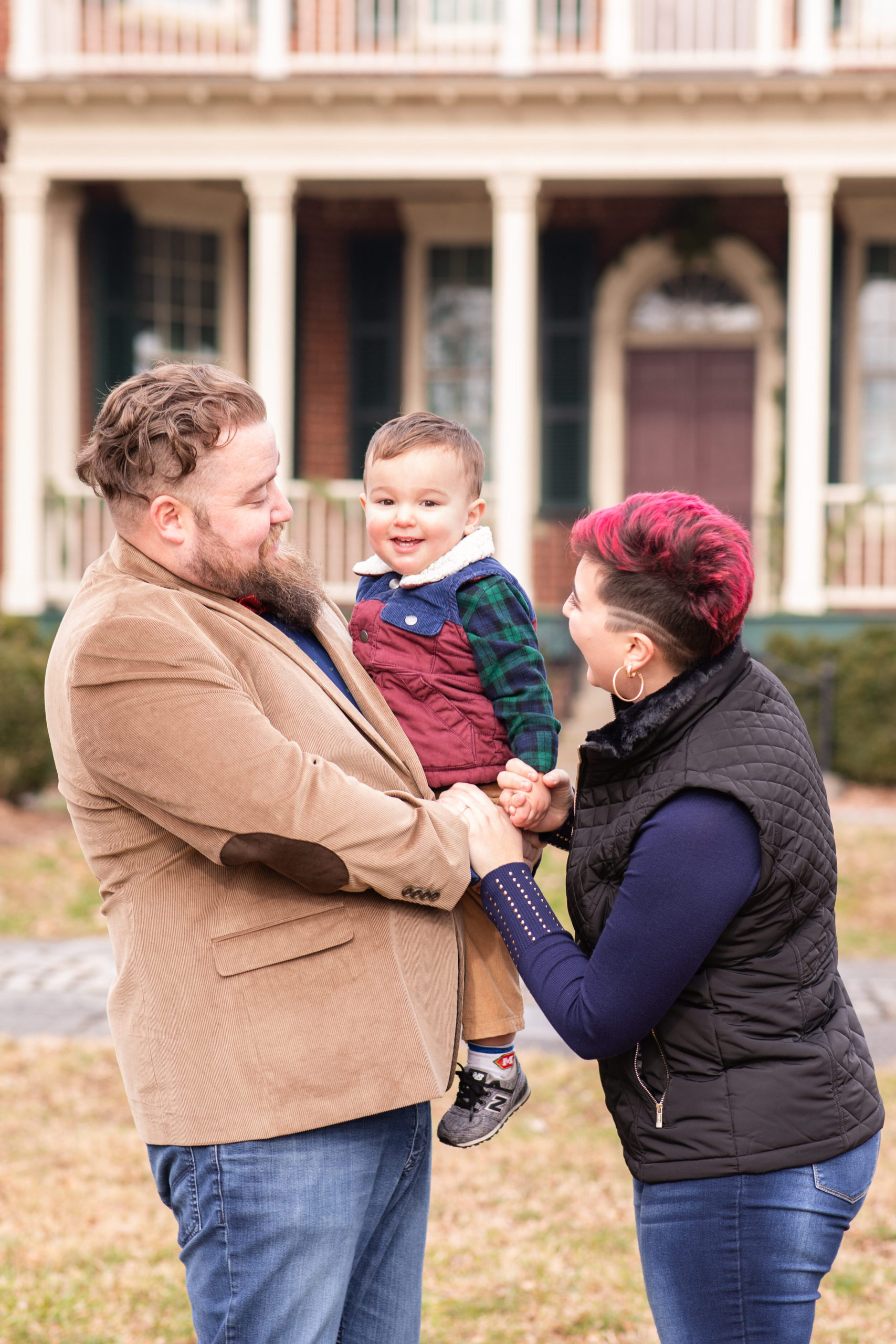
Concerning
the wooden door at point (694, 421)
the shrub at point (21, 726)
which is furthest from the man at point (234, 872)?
the wooden door at point (694, 421)

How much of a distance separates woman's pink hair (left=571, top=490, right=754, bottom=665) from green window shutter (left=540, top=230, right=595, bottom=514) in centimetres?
1086

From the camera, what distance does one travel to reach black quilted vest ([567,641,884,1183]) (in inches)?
77.9

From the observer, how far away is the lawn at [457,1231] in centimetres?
368

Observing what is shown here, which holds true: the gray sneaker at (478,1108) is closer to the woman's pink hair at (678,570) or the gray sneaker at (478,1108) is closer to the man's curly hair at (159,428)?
the woman's pink hair at (678,570)

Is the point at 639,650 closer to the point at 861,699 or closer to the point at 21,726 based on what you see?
the point at 21,726

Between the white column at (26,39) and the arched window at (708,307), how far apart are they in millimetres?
5714

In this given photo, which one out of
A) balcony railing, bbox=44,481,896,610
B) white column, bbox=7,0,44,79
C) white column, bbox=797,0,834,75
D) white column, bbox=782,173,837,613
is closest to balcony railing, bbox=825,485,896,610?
balcony railing, bbox=44,481,896,610

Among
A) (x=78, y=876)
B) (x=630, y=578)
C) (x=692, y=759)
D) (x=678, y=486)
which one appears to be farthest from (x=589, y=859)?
(x=678, y=486)

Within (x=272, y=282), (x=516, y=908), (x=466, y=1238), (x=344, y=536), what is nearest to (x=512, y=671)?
(x=516, y=908)

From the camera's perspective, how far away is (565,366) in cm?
1298

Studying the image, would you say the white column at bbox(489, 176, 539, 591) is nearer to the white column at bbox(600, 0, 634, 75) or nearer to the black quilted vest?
the white column at bbox(600, 0, 634, 75)

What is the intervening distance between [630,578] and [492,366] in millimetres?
10937

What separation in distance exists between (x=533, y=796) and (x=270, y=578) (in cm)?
58

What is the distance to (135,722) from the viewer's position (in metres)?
1.86
